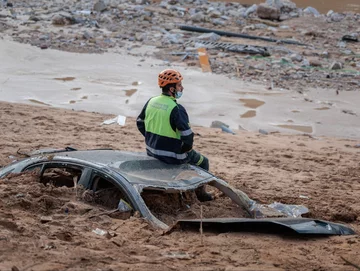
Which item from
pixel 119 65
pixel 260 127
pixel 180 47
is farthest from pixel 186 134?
pixel 180 47

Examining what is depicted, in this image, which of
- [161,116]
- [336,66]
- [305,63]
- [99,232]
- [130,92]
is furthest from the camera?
[305,63]

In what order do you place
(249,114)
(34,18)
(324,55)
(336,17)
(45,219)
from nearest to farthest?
(45,219) → (249,114) → (324,55) → (34,18) → (336,17)

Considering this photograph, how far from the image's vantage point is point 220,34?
22.5 meters

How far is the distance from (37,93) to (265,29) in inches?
446

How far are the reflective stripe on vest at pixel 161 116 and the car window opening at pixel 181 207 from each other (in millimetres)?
760

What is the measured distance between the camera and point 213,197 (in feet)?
24.5

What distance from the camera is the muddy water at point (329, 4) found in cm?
3100

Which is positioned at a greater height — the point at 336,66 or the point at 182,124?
the point at 182,124

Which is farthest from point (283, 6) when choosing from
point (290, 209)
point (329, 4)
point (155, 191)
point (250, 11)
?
point (155, 191)

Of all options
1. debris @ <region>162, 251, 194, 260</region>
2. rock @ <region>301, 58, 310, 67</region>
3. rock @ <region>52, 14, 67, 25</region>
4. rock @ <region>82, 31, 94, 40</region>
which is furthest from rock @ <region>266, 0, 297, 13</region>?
debris @ <region>162, 251, 194, 260</region>

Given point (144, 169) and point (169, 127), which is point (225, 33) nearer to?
point (169, 127)

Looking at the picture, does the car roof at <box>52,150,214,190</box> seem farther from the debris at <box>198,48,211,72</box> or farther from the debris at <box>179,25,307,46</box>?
the debris at <box>179,25,307,46</box>

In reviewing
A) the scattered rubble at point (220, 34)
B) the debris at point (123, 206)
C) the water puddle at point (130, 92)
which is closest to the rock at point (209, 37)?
the scattered rubble at point (220, 34)

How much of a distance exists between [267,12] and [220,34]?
425cm
